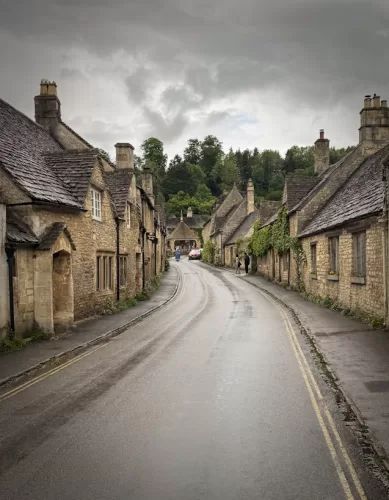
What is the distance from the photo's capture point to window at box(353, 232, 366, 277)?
16.1 m

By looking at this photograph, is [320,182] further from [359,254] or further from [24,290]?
[24,290]

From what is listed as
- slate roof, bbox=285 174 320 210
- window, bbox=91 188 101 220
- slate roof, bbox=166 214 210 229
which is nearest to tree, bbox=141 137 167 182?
slate roof, bbox=166 214 210 229

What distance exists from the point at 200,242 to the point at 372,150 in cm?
7534

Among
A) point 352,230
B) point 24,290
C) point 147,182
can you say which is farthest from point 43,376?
point 147,182

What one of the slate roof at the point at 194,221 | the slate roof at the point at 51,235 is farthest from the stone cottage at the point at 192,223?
the slate roof at the point at 51,235

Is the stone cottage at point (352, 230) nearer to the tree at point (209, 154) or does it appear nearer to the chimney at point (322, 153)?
the chimney at point (322, 153)

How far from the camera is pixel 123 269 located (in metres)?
22.5

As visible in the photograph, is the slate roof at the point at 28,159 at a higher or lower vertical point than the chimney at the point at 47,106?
lower

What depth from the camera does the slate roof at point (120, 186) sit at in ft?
72.1

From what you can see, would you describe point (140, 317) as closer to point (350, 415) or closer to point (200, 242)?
point (350, 415)

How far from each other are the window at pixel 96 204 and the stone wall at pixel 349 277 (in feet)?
34.8

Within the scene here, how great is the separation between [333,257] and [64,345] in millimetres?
13340

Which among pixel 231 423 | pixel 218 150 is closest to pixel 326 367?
pixel 231 423

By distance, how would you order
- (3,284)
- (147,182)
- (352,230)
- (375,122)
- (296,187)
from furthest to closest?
(147,182), (296,187), (375,122), (352,230), (3,284)
